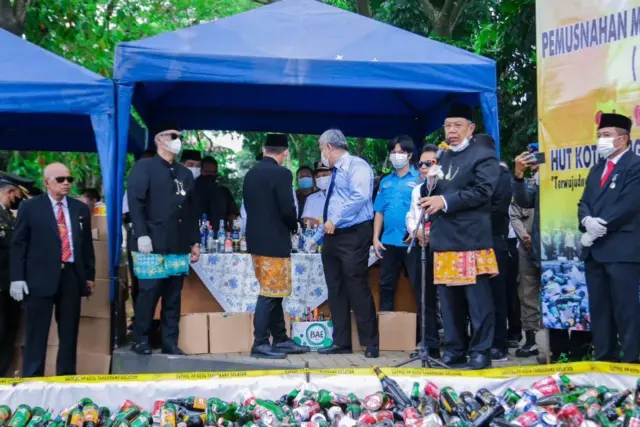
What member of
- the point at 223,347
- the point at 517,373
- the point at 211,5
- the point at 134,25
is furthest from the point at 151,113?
the point at 211,5

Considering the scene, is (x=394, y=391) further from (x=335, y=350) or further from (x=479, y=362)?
(x=335, y=350)

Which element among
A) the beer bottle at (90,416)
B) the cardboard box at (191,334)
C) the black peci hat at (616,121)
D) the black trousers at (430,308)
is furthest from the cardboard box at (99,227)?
the black peci hat at (616,121)

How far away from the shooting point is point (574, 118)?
19.2 ft

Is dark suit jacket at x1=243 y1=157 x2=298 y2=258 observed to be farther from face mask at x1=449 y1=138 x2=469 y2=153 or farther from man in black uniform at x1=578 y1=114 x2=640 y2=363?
man in black uniform at x1=578 y1=114 x2=640 y2=363

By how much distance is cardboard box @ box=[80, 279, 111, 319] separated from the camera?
673cm

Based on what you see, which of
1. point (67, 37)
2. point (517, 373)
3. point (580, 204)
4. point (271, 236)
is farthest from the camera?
point (67, 37)

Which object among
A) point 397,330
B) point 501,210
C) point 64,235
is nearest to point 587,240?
point 501,210

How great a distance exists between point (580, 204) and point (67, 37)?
8.86 m

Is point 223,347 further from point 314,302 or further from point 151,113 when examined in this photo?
point 151,113

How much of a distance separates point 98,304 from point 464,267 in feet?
10.6

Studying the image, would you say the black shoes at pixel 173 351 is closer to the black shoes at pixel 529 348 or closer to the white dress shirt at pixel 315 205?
the white dress shirt at pixel 315 205

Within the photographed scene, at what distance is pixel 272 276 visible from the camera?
257 inches

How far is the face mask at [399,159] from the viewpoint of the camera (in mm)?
6855

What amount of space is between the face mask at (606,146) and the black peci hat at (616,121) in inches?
3.9
